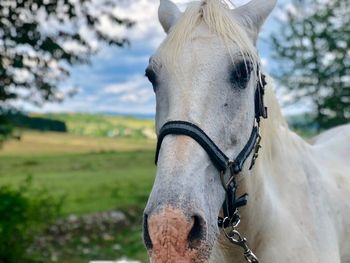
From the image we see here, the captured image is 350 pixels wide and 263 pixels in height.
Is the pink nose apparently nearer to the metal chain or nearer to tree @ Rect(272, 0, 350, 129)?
the metal chain

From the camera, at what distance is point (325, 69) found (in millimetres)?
17000

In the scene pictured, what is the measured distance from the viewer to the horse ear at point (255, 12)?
8.83ft

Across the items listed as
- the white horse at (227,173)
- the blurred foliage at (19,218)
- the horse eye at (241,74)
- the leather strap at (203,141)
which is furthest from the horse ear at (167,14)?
the blurred foliage at (19,218)

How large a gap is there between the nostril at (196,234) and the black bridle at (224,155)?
283 millimetres

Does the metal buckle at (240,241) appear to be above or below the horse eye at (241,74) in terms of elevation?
below

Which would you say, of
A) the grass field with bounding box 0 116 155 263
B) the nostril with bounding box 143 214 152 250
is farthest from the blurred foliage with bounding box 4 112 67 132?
the nostril with bounding box 143 214 152 250

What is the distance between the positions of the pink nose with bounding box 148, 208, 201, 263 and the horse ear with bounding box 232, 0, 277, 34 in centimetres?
110

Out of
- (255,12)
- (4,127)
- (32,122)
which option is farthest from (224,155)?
(32,122)

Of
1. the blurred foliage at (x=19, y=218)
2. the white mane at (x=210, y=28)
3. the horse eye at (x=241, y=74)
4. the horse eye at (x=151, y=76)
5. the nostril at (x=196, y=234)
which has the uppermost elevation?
the white mane at (x=210, y=28)

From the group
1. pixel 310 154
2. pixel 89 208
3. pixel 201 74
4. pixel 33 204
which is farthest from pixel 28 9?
pixel 89 208

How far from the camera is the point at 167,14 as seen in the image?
2887mm

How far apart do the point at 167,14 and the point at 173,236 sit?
51.5 inches

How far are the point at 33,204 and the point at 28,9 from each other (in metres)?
2.74

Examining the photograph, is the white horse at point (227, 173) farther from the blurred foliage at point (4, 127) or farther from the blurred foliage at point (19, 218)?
the blurred foliage at point (19, 218)
